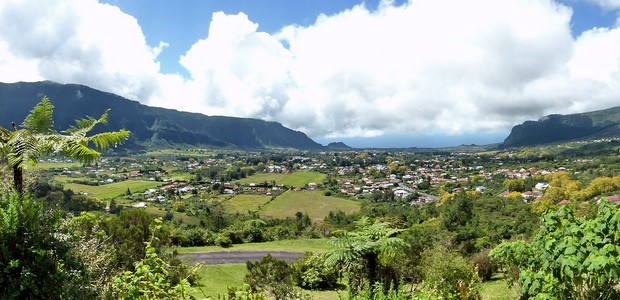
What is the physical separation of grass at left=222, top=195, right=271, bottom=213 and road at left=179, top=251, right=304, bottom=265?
44.6m

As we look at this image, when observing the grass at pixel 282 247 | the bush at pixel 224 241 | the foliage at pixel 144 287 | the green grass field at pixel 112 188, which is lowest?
the green grass field at pixel 112 188

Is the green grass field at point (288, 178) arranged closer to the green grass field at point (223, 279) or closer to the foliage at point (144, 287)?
the green grass field at point (223, 279)

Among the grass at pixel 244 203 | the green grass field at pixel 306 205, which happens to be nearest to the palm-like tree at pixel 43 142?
the green grass field at pixel 306 205

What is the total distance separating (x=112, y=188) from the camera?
3462 inches

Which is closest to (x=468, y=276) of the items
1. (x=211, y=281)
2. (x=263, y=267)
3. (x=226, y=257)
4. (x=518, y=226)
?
(x=263, y=267)

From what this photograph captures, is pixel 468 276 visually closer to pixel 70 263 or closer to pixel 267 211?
pixel 70 263

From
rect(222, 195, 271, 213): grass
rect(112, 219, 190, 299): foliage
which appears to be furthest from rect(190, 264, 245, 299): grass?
rect(222, 195, 271, 213): grass

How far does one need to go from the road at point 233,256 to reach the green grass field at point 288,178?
79.1 metres

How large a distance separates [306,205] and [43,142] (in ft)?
221

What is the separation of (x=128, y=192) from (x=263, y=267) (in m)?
80.1

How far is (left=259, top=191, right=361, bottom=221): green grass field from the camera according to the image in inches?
2518

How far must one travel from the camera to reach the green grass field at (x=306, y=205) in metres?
64.0

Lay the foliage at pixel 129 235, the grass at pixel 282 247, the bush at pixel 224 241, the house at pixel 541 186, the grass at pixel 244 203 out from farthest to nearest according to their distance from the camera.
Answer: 1. the house at pixel 541 186
2. the grass at pixel 244 203
3. the bush at pixel 224 241
4. the grass at pixel 282 247
5. the foliage at pixel 129 235

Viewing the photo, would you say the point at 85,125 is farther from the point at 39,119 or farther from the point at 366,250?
the point at 366,250
